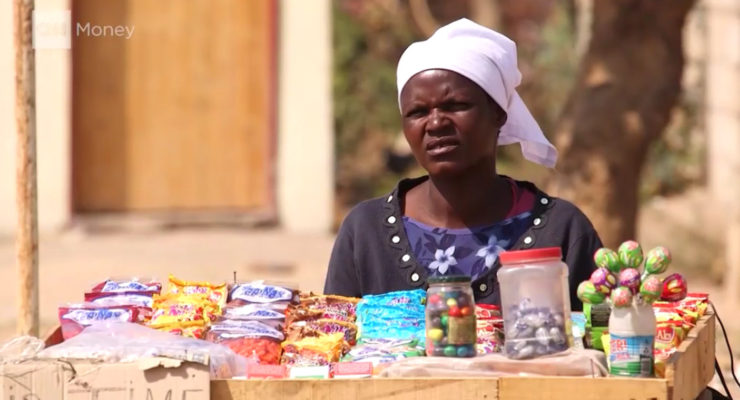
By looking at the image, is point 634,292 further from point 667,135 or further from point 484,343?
point 667,135

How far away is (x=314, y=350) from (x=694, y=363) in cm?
92

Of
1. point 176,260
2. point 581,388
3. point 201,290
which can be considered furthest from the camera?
point 176,260

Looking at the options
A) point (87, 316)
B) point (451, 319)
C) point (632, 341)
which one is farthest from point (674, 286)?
point (87, 316)

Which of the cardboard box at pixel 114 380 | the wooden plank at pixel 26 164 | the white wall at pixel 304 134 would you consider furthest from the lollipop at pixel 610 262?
the white wall at pixel 304 134

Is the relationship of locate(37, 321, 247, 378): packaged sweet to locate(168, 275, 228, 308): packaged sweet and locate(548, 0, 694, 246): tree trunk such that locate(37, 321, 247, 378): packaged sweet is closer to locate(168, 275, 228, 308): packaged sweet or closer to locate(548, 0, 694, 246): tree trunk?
locate(168, 275, 228, 308): packaged sweet

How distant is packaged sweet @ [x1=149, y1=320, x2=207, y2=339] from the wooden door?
306 inches

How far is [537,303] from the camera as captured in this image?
3.01 metres

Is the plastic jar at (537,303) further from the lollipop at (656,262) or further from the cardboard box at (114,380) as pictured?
the cardboard box at (114,380)

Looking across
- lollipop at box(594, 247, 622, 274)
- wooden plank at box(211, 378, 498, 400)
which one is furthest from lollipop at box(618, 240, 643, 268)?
wooden plank at box(211, 378, 498, 400)

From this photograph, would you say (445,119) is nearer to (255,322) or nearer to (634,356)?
(255,322)

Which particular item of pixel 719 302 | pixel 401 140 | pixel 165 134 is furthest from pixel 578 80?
pixel 401 140

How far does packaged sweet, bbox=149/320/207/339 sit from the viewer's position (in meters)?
3.20

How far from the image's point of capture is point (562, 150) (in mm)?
7379

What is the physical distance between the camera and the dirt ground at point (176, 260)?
8945 mm
